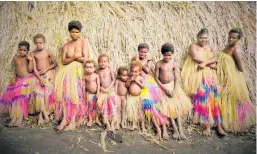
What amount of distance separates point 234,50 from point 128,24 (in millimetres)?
1306

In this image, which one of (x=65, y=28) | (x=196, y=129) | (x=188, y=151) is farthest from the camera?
(x=65, y=28)

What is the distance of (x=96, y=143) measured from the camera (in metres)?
3.07

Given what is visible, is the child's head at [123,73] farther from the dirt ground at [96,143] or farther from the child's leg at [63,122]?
the child's leg at [63,122]

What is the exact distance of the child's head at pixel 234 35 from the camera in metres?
3.40

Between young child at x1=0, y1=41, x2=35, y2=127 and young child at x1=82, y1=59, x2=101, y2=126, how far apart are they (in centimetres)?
65

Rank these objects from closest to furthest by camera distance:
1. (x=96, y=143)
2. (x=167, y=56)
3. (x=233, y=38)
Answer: (x=96, y=143)
(x=167, y=56)
(x=233, y=38)

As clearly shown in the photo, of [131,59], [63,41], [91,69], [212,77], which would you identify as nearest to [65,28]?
[63,41]

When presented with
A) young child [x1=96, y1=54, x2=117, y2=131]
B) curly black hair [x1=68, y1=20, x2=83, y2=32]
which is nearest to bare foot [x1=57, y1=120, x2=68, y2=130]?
young child [x1=96, y1=54, x2=117, y2=131]

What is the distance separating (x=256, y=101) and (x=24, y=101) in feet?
8.96

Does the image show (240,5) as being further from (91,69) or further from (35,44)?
(35,44)

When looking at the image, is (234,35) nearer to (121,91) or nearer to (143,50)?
(143,50)

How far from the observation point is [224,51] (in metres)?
3.45

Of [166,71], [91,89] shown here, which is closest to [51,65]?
[91,89]

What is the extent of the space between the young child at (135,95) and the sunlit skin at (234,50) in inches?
43.5
